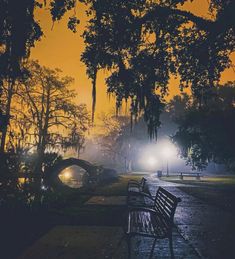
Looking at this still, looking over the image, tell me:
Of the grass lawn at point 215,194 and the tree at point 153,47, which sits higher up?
the tree at point 153,47

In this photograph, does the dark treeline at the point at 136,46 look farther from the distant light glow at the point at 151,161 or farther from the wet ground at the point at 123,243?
the distant light glow at the point at 151,161

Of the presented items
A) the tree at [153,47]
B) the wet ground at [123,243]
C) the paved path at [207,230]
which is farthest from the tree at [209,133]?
the wet ground at [123,243]

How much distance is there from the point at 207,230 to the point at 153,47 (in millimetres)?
8537

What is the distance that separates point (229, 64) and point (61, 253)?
11.8 m

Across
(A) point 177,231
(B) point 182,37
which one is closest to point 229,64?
(B) point 182,37

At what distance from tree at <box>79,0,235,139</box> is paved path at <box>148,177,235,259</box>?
3950 millimetres

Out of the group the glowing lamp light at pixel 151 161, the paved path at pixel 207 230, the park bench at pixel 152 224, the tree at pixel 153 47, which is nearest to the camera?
the park bench at pixel 152 224

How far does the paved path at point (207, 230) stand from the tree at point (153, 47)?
3.95 m

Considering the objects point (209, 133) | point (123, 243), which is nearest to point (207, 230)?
point (123, 243)

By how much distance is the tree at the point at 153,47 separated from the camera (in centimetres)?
1083

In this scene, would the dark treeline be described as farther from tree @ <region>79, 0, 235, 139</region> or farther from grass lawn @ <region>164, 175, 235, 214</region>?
grass lawn @ <region>164, 175, 235, 214</region>

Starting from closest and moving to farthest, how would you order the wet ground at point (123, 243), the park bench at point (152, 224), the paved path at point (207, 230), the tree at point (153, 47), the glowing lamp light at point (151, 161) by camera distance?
the park bench at point (152, 224)
the wet ground at point (123, 243)
the paved path at point (207, 230)
the tree at point (153, 47)
the glowing lamp light at point (151, 161)

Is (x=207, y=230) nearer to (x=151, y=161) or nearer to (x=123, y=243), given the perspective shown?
(x=123, y=243)

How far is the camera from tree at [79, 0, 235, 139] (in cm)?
1083
